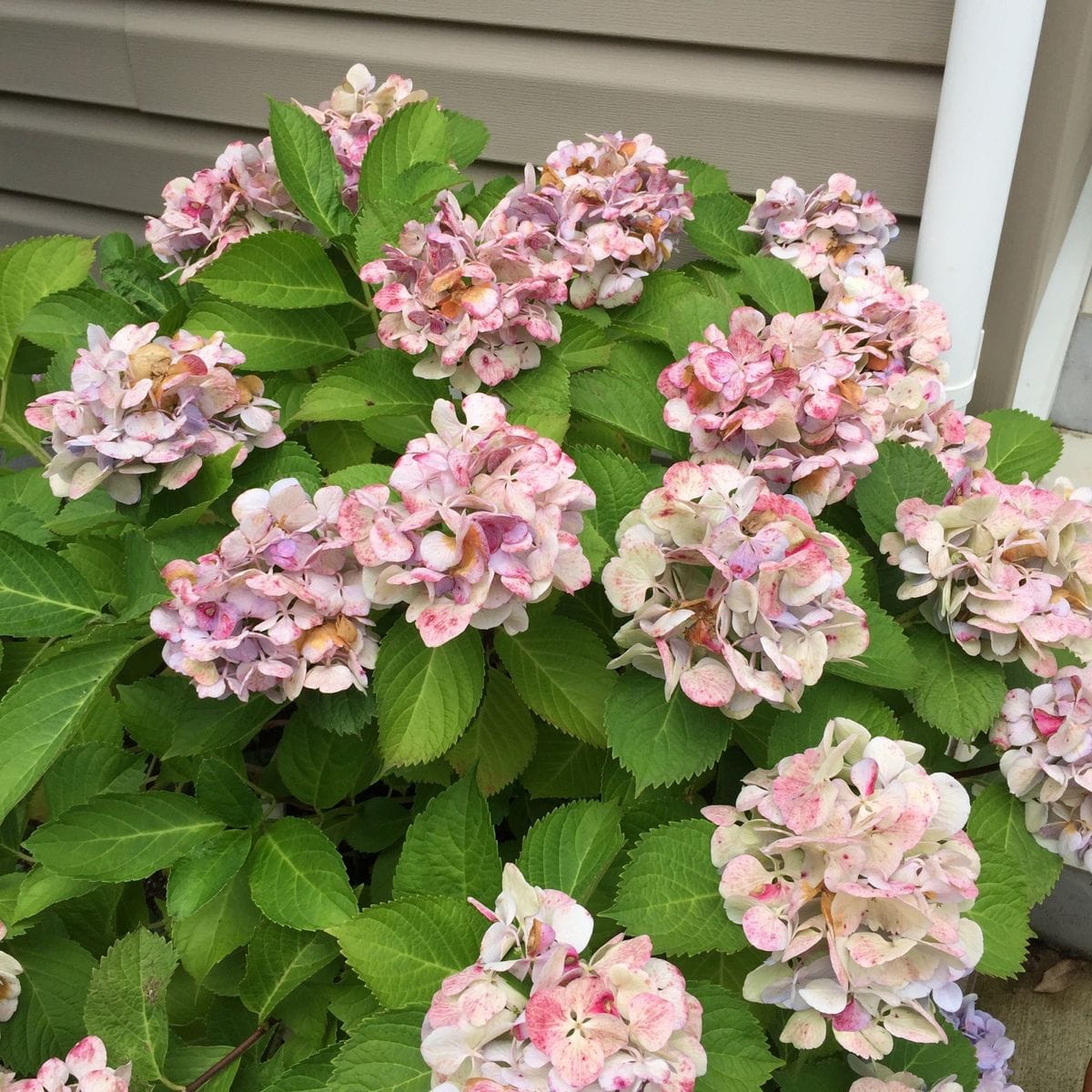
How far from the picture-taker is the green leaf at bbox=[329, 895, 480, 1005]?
72 cm

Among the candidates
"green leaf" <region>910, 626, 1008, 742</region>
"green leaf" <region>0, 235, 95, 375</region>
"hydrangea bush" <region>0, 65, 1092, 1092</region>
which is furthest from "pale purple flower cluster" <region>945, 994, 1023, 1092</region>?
"green leaf" <region>0, 235, 95, 375</region>

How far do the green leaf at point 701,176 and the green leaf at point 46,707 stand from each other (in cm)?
104

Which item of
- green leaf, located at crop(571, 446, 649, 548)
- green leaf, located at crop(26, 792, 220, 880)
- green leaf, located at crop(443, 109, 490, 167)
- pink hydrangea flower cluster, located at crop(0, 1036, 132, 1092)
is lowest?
pink hydrangea flower cluster, located at crop(0, 1036, 132, 1092)

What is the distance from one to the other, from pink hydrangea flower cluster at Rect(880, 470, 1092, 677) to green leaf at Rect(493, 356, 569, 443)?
1.14 feet

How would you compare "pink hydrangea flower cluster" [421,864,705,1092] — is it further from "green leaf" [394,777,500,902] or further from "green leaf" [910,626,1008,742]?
"green leaf" [910,626,1008,742]

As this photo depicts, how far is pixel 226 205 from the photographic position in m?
1.26

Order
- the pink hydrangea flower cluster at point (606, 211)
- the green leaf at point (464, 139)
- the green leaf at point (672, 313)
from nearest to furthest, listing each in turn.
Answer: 1. the green leaf at point (672, 313)
2. the pink hydrangea flower cluster at point (606, 211)
3. the green leaf at point (464, 139)

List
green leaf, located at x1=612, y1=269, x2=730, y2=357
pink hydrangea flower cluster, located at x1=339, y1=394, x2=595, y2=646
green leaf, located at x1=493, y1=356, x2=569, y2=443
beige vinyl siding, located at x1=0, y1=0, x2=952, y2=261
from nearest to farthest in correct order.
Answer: pink hydrangea flower cluster, located at x1=339, y1=394, x2=595, y2=646 < green leaf, located at x1=493, y1=356, x2=569, y2=443 < green leaf, located at x1=612, y1=269, x2=730, y2=357 < beige vinyl siding, located at x1=0, y1=0, x2=952, y2=261

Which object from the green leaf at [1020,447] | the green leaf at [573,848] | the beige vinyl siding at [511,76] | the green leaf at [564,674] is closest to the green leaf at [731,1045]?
the green leaf at [573,848]

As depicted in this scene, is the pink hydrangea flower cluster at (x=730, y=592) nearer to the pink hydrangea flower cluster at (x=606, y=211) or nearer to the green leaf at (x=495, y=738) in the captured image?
the green leaf at (x=495, y=738)

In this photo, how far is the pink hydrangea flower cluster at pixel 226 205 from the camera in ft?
4.13

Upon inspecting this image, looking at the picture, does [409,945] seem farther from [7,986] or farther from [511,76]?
[511,76]

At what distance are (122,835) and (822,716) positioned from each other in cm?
64

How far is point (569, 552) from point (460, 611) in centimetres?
10
